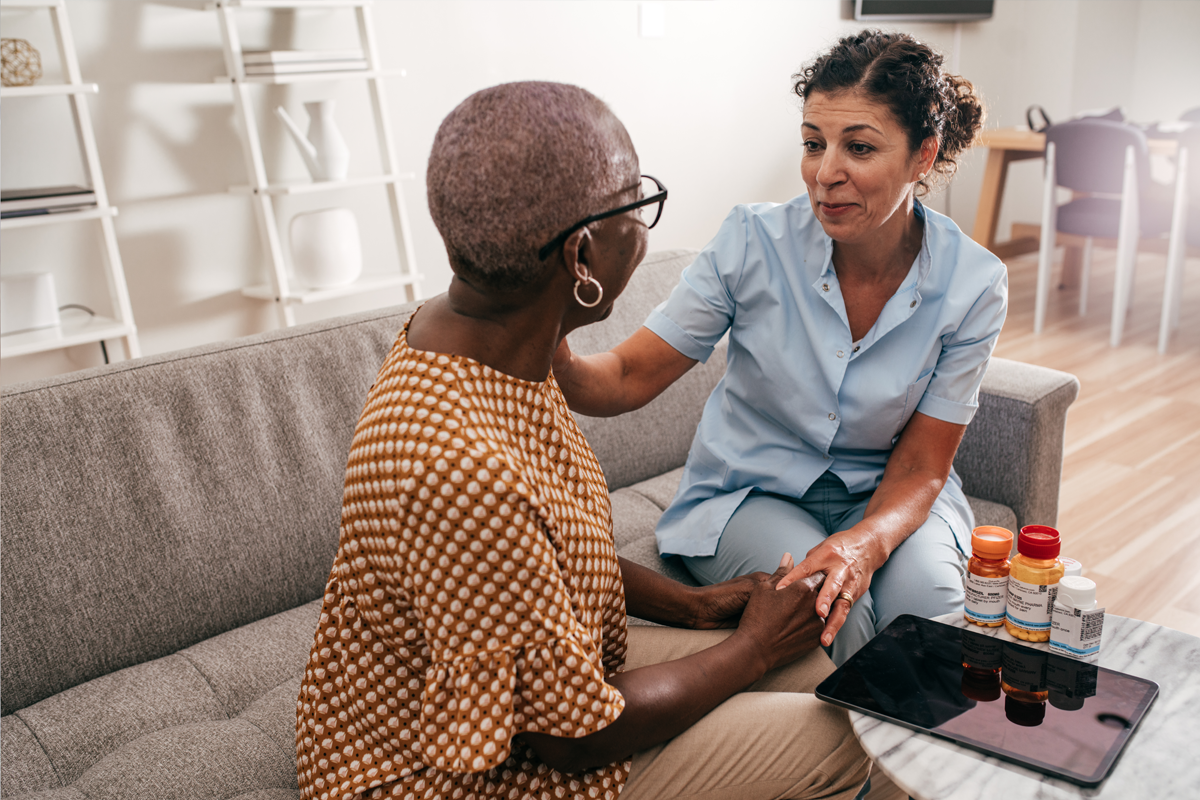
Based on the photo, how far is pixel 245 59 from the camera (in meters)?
2.37

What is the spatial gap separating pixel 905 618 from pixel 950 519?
346 mm

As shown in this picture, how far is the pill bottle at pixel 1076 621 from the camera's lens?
3.17 ft

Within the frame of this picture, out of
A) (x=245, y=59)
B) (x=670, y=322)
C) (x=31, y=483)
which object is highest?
(x=245, y=59)

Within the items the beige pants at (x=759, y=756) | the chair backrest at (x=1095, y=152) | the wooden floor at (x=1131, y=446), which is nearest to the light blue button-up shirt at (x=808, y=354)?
the beige pants at (x=759, y=756)

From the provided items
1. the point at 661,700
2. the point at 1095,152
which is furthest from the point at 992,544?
the point at 1095,152

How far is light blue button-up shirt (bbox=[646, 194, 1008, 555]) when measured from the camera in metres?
1.34

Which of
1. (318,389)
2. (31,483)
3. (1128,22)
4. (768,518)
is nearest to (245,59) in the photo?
(318,389)

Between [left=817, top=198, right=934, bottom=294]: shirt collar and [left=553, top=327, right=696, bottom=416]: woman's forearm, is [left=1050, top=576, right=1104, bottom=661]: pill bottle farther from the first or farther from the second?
[left=553, top=327, right=696, bottom=416]: woman's forearm

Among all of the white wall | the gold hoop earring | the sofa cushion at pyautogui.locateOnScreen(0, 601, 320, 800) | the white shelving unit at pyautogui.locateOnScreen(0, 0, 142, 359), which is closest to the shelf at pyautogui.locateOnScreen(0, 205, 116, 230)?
the white shelving unit at pyautogui.locateOnScreen(0, 0, 142, 359)

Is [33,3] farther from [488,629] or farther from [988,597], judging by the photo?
[988,597]

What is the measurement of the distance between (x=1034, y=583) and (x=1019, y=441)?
2.41ft

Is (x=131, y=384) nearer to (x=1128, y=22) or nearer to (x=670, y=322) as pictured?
(x=670, y=322)

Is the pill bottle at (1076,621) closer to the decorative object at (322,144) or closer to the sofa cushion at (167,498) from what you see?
the sofa cushion at (167,498)

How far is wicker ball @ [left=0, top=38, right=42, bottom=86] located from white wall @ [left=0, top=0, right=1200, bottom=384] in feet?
0.49
